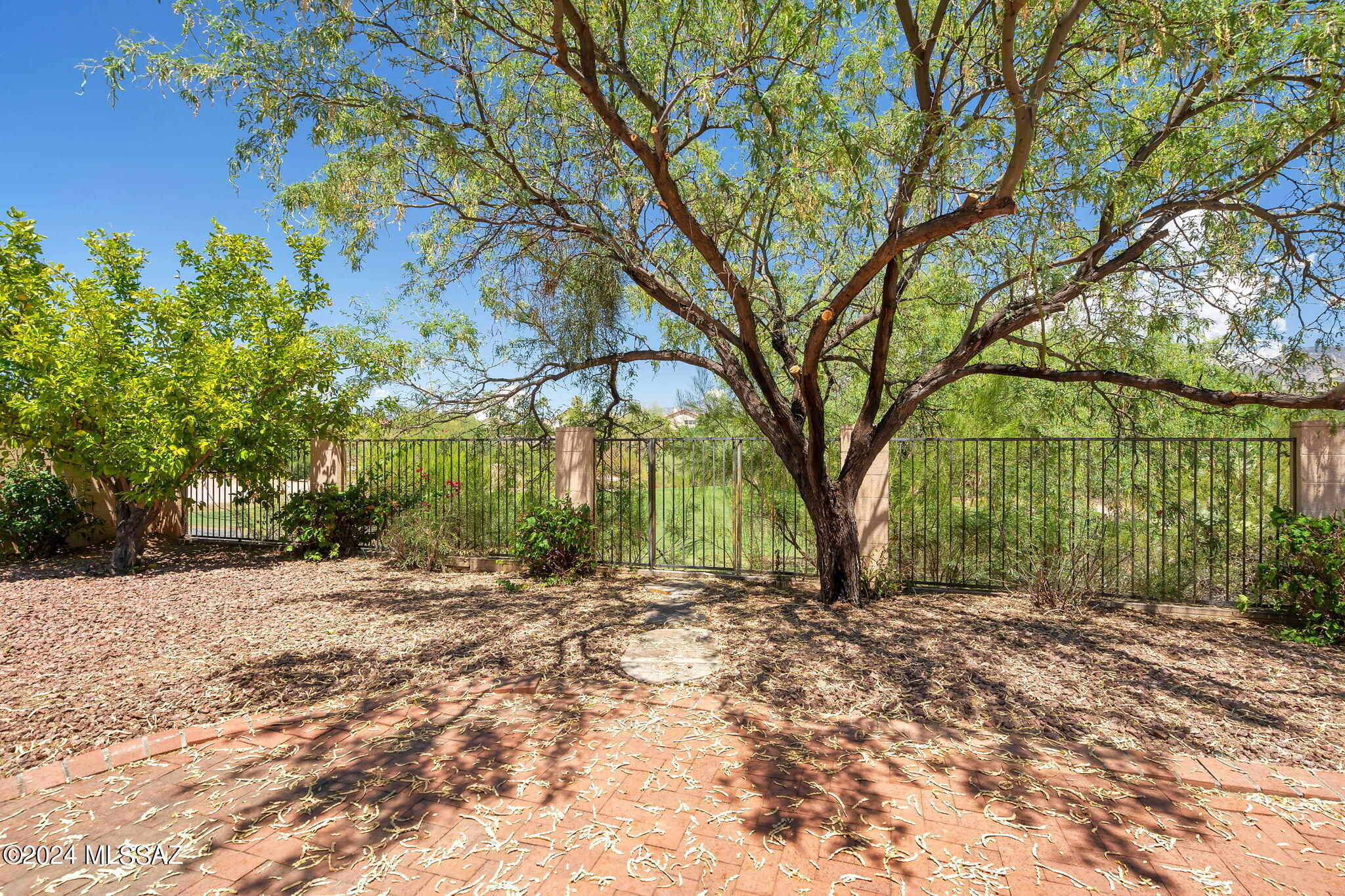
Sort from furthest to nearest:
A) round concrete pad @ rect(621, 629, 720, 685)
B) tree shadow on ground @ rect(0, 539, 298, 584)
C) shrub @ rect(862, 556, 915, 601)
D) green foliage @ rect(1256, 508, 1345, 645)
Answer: tree shadow on ground @ rect(0, 539, 298, 584)
shrub @ rect(862, 556, 915, 601)
green foliage @ rect(1256, 508, 1345, 645)
round concrete pad @ rect(621, 629, 720, 685)

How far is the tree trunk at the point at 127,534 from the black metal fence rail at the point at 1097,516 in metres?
9.70

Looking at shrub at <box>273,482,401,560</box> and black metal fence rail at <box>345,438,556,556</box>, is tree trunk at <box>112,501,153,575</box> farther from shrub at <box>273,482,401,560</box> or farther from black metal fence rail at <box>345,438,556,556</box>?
black metal fence rail at <box>345,438,556,556</box>

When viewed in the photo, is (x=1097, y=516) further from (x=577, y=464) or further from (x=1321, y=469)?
(x=577, y=464)

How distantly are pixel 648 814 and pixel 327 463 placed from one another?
29.1 ft

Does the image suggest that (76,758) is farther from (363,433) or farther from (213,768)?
(363,433)

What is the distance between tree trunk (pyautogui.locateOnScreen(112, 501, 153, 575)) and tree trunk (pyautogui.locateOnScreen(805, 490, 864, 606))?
334 inches

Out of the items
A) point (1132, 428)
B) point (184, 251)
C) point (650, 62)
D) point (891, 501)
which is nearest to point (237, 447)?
point (184, 251)

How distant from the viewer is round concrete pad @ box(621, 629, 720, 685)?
469 centimetres

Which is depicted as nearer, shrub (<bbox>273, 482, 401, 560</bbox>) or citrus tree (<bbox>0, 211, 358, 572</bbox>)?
citrus tree (<bbox>0, 211, 358, 572</bbox>)

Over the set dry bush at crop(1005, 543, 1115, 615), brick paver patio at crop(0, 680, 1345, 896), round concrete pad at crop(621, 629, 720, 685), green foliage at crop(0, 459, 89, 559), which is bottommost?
round concrete pad at crop(621, 629, 720, 685)

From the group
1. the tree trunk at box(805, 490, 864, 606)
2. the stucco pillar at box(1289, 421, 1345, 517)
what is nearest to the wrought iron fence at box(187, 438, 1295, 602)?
the stucco pillar at box(1289, 421, 1345, 517)

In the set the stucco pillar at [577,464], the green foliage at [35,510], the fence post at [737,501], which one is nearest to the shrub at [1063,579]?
the fence post at [737,501]

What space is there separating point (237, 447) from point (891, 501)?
895 centimetres

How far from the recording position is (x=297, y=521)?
9344 millimetres
